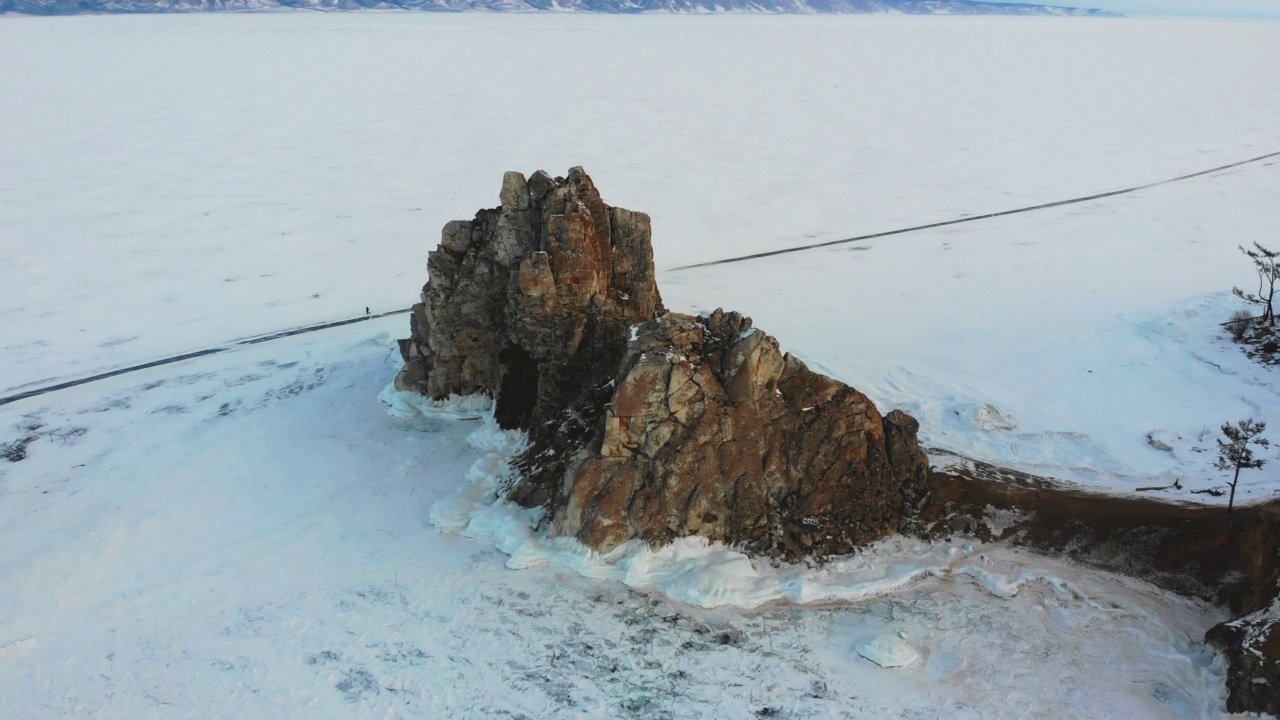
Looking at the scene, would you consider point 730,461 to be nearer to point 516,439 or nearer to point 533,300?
point 516,439

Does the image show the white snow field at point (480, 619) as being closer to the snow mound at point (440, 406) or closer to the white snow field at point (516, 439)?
the white snow field at point (516, 439)

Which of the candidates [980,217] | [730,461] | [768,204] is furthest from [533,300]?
[980,217]

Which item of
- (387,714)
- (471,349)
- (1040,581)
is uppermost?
(471,349)

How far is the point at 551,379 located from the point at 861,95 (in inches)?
1469

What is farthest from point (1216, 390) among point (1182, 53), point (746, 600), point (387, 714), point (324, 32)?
point (324, 32)

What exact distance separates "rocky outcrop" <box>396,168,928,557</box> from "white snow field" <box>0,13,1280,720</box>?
464mm

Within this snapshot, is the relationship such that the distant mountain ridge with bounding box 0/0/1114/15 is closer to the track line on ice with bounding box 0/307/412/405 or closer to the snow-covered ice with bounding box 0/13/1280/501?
the snow-covered ice with bounding box 0/13/1280/501

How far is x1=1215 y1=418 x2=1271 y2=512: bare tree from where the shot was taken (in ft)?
35.7

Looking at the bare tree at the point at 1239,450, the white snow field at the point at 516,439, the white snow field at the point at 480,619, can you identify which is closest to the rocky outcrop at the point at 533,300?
the white snow field at the point at 516,439

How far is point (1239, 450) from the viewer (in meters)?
11.1

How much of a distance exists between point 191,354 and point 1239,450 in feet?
54.3

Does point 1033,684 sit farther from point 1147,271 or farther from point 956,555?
point 1147,271

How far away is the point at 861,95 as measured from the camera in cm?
4559

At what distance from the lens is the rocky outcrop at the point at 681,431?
10703mm
